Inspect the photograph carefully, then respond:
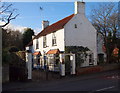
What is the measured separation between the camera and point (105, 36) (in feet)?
86.3

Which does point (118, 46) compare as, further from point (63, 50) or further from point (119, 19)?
point (63, 50)

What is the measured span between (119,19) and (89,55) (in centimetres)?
755

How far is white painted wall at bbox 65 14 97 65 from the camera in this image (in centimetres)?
2114

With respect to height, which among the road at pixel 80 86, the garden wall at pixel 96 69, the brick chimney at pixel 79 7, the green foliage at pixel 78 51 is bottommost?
the road at pixel 80 86

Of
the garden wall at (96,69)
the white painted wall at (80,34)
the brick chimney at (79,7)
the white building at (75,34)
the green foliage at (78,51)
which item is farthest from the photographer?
the brick chimney at (79,7)

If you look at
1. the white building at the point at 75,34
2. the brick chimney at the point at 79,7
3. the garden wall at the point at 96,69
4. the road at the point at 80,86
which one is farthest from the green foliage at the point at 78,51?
the road at the point at 80,86

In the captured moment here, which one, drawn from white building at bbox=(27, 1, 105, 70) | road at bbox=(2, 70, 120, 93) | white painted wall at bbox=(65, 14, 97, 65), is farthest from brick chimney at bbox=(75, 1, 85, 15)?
road at bbox=(2, 70, 120, 93)

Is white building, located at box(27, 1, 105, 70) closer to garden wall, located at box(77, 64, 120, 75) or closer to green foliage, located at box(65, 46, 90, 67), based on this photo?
green foliage, located at box(65, 46, 90, 67)

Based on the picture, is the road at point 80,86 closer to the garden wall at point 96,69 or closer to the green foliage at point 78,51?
the garden wall at point 96,69

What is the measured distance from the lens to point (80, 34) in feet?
72.1

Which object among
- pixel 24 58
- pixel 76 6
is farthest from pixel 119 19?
pixel 24 58

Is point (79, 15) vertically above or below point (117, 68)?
above

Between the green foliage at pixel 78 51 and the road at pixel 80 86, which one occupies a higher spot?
the green foliage at pixel 78 51

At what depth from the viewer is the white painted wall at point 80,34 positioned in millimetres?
21141
